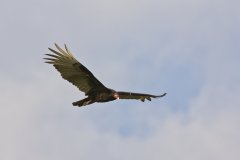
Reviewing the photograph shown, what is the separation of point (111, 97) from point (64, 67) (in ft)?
7.41

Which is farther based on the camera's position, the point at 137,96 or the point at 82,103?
the point at 137,96

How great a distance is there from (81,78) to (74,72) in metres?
0.38

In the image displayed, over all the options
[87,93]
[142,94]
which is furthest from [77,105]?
[142,94]

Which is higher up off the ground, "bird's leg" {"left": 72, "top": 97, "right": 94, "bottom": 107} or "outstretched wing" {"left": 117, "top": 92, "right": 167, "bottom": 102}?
"outstretched wing" {"left": 117, "top": 92, "right": 167, "bottom": 102}

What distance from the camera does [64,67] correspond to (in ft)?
111

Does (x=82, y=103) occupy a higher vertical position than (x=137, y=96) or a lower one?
lower

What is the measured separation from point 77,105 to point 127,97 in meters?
2.80

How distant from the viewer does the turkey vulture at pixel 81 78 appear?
1323 inches

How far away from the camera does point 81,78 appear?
34.0 metres

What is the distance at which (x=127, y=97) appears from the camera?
116 ft

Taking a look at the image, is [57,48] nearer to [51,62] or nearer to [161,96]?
[51,62]

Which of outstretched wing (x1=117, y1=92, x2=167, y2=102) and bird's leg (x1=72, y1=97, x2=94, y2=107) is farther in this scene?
outstretched wing (x1=117, y1=92, x2=167, y2=102)

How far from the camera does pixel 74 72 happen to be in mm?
33906

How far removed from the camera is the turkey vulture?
33594 mm
